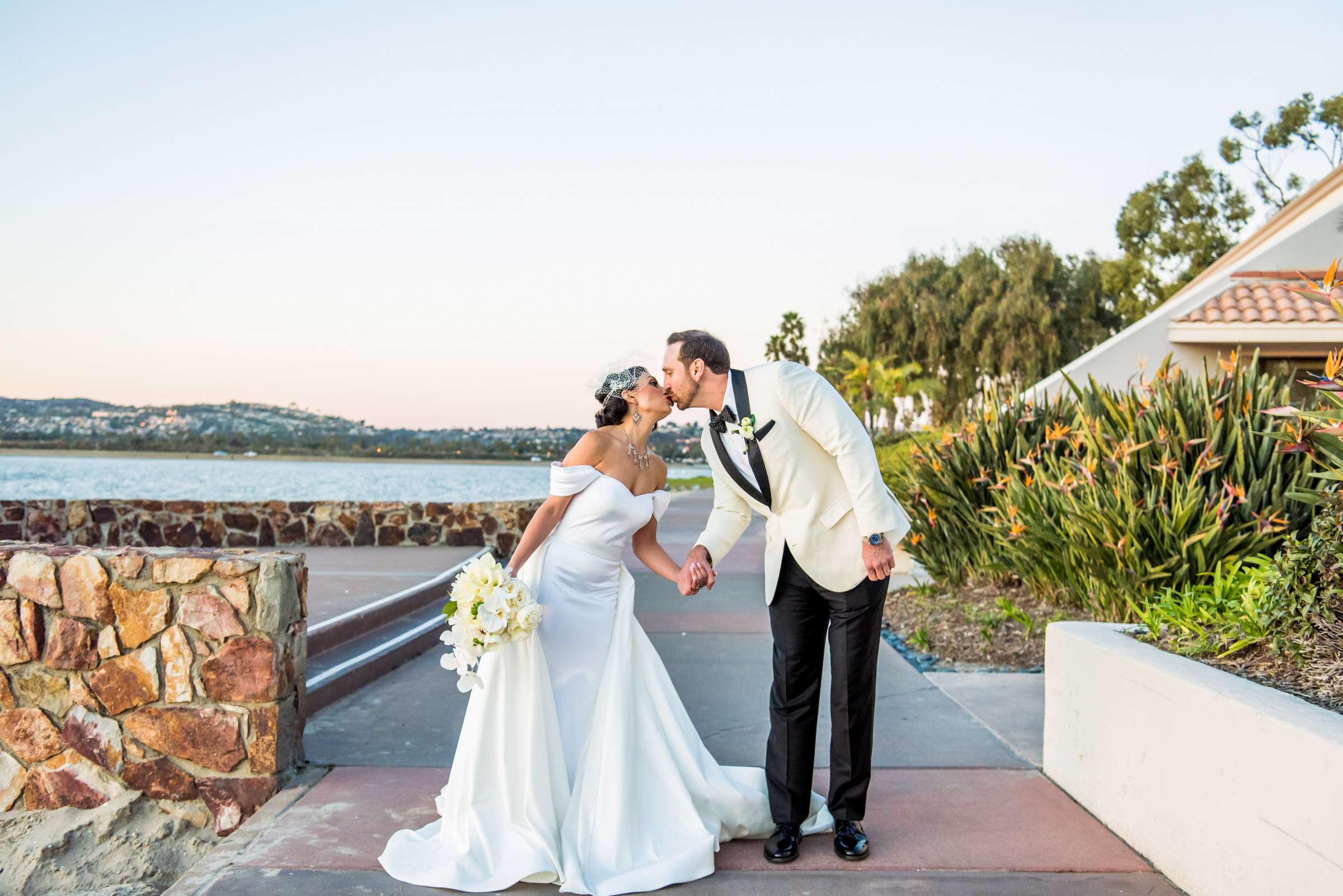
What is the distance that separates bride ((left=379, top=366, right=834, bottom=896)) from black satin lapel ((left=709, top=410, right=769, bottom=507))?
1.30 feet

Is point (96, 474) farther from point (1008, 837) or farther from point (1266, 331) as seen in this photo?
point (1008, 837)

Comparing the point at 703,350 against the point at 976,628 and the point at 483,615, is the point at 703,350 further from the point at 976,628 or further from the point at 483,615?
the point at 976,628

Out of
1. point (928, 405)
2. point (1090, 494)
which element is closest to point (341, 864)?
point (1090, 494)

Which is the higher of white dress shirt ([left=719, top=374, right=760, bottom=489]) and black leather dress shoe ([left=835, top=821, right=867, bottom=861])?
white dress shirt ([left=719, top=374, right=760, bottom=489])

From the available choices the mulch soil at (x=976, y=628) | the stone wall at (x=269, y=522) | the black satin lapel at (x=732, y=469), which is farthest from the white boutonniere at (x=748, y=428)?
the stone wall at (x=269, y=522)

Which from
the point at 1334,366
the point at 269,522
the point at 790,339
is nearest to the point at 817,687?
the point at 1334,366

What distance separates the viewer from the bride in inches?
150

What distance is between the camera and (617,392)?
441 centimetres

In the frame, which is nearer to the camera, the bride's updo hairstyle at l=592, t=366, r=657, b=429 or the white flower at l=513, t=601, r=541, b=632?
the white flower at l=513, t=601, r=541, b=632

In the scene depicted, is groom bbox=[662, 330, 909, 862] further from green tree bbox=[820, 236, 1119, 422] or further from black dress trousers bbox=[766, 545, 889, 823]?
green tree bbox=[820, 236, 1119, 422]

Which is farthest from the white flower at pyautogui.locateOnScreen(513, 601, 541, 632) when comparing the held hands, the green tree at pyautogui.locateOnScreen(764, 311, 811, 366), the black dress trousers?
the green tree at pyautogui.locateOnScreen(764, 311, 811, 366)

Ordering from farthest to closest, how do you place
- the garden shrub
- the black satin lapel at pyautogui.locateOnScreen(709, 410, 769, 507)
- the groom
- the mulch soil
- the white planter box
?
1. the mulch soil
2. the garden shrub
3. the black satin lapel at pyautogui.locateOnScreen(709, 410, 769, 507)
4. the groom
5. the white planter box

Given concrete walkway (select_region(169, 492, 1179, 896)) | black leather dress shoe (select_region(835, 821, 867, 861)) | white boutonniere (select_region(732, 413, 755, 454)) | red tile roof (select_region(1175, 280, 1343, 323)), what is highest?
red tile roof (select_region(1175, 280, 1343, 323))

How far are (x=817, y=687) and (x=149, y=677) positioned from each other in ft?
9.80
